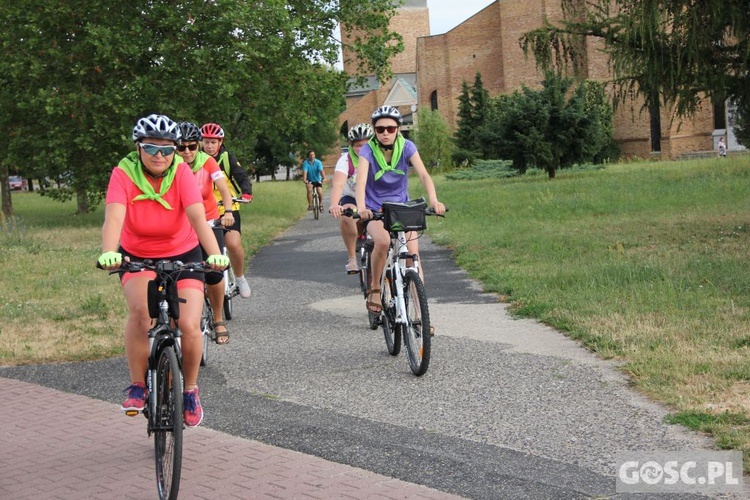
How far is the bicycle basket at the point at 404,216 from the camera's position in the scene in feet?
26.0

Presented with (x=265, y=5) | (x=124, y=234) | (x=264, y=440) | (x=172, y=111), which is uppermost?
(x=265, y=5)

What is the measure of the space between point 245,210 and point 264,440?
91.6 feet

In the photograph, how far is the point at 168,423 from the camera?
16.5 ft

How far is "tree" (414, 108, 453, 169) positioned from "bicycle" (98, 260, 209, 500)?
62007 millimetres

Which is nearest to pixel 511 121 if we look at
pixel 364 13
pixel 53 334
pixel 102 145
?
pixel 364 13

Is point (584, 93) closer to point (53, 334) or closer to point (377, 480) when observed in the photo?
point (53, 334)

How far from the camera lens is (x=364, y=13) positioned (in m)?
31.6

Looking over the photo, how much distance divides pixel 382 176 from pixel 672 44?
8.16 metres

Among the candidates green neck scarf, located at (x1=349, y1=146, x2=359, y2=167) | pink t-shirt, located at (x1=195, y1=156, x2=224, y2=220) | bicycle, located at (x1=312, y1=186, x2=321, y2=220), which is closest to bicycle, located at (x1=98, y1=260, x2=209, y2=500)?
pink t-shirt, located at (x1=195, y1=156, x2=224, y2=220)

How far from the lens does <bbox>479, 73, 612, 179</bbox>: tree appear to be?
1454 inches

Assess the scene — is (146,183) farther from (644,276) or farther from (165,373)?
(644,276)

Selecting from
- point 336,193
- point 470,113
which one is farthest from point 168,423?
point 470,113

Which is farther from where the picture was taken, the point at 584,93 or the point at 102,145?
the point at 584,93

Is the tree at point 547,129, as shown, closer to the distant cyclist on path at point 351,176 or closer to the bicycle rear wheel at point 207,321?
the distant cyclist on path at point 351,176
